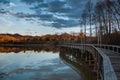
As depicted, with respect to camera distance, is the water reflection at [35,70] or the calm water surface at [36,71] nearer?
the calm water surface at [36,71]

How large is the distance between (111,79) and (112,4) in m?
41.6

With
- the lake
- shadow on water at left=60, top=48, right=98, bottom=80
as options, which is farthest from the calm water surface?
shadow on water at left=60, top=48, right=98, bottom=80

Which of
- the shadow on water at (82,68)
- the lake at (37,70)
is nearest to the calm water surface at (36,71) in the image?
the lake at (37,70)

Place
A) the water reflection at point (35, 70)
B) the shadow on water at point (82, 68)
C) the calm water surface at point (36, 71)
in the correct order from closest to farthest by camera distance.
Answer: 1. the calm water surface at point (36, 71)
2. the water reflection at point (35, 70)
3. the shadow on water at point (82, 68)

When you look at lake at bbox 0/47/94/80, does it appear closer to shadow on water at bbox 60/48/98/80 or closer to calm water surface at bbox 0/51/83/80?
calm water surface at bbox 0/51/83/80

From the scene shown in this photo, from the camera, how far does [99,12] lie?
186 ft

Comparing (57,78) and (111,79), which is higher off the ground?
(111,79)

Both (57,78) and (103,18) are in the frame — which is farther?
(103,18)

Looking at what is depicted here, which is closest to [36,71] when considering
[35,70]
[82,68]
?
[35,70]

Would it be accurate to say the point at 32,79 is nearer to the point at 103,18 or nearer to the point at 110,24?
the point at 110,24

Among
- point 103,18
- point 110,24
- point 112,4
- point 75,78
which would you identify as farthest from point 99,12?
point 75,78

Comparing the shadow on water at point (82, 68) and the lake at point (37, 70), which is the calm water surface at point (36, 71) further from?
the shadow on water at point (82, 68)

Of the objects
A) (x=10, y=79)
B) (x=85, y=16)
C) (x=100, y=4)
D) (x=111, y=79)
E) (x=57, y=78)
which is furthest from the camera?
(x=85, y=16)

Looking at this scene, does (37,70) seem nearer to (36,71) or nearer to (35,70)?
(35,70)
